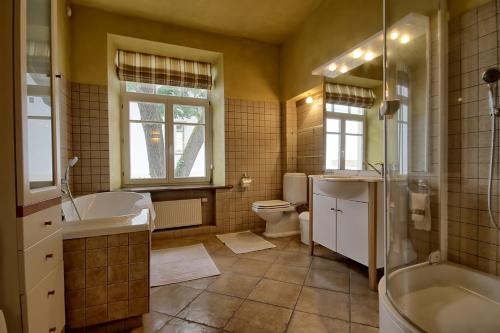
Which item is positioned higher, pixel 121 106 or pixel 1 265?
pixel 121 106

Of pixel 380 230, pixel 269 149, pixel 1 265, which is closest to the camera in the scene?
pixel 1 265

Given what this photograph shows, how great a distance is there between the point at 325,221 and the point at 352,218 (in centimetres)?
35

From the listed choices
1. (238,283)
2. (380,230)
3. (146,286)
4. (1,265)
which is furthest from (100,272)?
(380,230)

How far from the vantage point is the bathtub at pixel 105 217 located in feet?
4.38

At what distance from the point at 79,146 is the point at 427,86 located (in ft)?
11.0

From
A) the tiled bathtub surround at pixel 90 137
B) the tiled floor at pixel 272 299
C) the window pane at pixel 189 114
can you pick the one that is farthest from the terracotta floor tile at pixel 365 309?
the window pane at pixel 189 114

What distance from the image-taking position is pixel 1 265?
941 mm

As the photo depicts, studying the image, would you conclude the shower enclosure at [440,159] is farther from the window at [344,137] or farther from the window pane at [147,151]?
the window pane at [147,151]

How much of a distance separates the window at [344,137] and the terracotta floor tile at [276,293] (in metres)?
1.42

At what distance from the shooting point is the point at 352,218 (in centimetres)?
206

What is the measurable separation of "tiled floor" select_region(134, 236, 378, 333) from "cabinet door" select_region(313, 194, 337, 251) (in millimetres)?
212

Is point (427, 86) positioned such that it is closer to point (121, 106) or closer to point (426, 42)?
point (426, 42)

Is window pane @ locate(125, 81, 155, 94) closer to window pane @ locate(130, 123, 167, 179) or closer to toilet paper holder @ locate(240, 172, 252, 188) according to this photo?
window pane @ locate(130, 123, 167, 179)

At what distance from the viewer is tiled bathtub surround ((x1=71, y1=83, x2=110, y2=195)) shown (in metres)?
2.73
